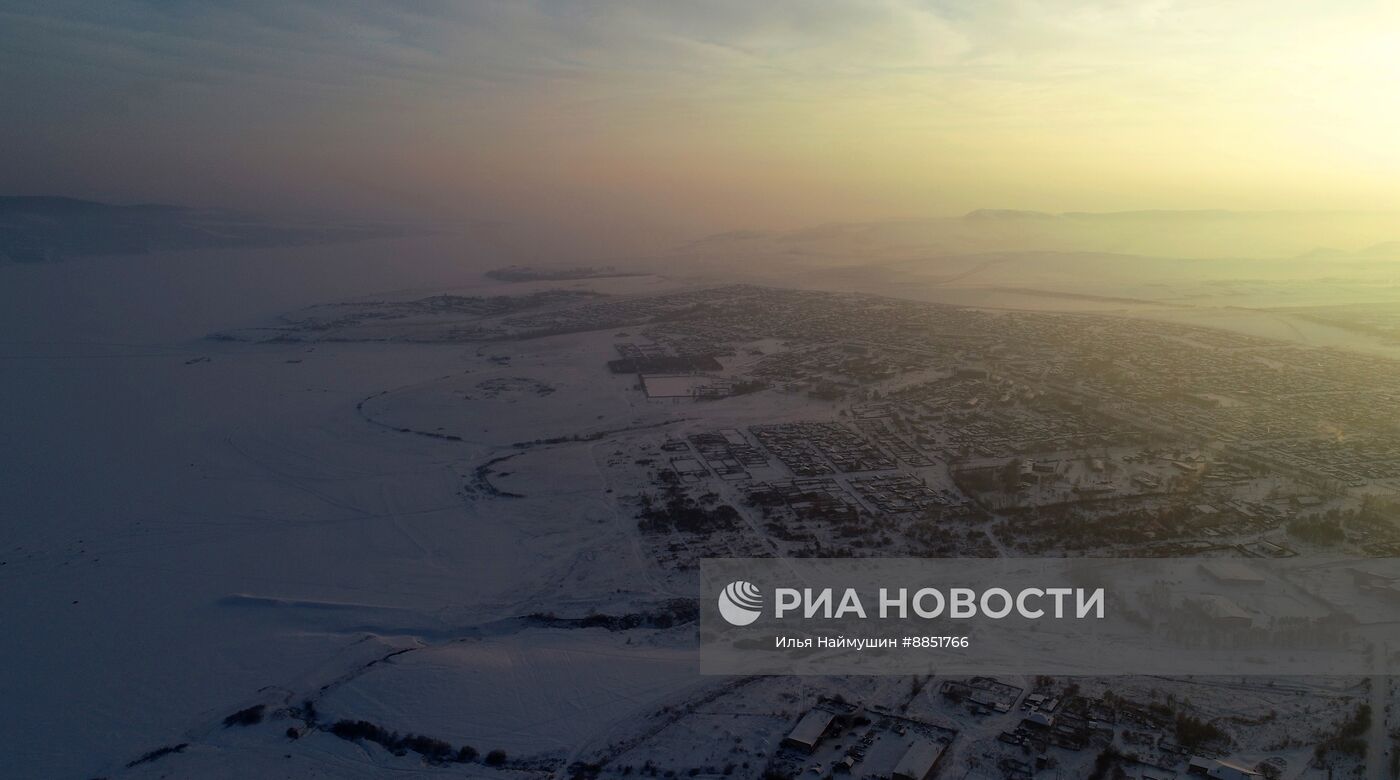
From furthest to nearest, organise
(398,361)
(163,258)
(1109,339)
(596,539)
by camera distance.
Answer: (163,258) < (1109,339) < (398,361) < (596,539)

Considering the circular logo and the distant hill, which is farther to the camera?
the distant hill

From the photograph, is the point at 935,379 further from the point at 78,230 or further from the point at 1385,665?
the point at 78,230

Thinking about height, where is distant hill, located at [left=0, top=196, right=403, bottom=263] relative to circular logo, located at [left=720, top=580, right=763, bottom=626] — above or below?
above

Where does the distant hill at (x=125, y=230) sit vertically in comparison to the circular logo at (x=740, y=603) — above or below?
above

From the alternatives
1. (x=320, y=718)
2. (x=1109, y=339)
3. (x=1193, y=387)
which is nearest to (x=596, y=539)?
(x=320, y=718)
